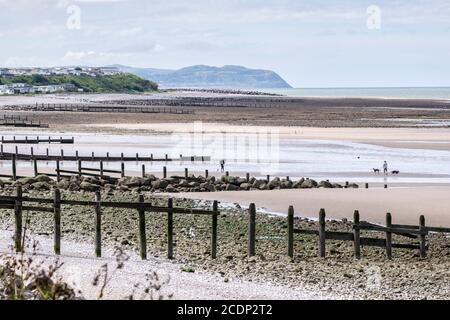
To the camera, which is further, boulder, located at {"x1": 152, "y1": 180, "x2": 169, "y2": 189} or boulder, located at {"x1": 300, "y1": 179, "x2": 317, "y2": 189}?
boulder, located at {"x1": 300, "y1": 179, "x2": 317, "y2": 189}

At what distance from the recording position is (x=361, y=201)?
110ft

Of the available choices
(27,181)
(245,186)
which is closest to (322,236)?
(245,186)

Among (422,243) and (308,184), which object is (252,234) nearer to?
(422,243)

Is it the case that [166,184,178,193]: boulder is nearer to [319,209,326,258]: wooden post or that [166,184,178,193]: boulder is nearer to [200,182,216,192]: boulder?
[200,182,216,192]: boulder

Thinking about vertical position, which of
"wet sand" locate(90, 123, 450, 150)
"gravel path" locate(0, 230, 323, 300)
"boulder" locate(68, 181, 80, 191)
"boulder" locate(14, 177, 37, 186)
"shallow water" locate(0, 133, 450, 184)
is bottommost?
"wet sand" locate(90, 123, 450, 150)

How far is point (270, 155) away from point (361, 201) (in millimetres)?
23769

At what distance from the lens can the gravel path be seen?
16344mm

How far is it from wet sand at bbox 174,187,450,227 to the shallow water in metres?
6.00

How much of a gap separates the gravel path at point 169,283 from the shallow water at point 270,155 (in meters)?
24.1

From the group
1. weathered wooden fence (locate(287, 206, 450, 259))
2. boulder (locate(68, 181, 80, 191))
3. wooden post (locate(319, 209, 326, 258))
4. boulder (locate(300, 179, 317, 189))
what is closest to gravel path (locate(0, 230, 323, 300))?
Result: weathered wooden fence (locate(287, 206, 450, 259))

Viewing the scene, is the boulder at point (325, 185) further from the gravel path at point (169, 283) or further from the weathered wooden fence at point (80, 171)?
the gravel path at point (169, 283)
